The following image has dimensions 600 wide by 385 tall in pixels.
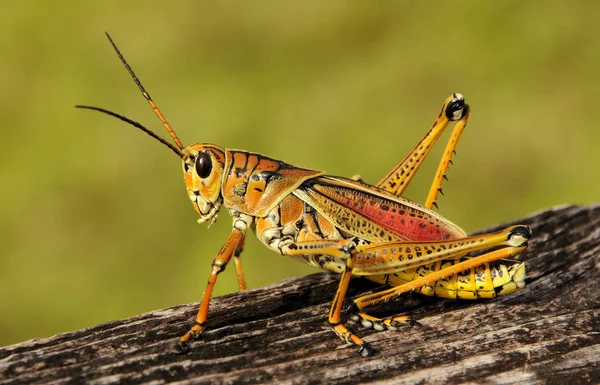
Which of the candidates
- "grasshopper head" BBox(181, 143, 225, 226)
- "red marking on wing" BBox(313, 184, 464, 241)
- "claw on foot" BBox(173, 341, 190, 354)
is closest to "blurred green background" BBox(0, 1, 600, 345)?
"grasshopper head" BBox(181, 143, 225, 226)

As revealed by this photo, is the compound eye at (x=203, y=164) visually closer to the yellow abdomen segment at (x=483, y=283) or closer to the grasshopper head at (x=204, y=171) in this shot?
the grasshopper head at (x=204, y=171)

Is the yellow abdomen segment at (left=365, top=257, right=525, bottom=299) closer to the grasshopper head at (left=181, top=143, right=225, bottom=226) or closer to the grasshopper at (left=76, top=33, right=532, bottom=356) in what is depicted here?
the grasshopper at (left=76, top=33, right=532, bottom=356)

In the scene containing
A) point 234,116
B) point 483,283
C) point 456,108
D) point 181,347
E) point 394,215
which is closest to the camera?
point 181,347

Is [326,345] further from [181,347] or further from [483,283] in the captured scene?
[483,283]

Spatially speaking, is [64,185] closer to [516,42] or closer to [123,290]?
[123,290]

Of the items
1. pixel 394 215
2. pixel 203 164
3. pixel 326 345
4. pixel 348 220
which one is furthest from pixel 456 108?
pixel 326 345

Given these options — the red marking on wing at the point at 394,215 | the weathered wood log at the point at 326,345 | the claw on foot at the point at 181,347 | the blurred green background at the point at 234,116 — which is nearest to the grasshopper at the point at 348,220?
the red marking on wing at the point at 394,215

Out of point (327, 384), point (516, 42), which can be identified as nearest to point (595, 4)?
→ point (516, 42)
